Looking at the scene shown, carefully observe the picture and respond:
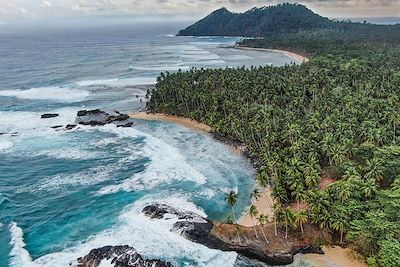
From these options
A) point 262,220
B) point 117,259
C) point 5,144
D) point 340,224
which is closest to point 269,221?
point 262,220

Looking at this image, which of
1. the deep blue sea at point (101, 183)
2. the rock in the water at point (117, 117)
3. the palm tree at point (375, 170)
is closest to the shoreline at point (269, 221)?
the deep blue sea at point (101, 183)

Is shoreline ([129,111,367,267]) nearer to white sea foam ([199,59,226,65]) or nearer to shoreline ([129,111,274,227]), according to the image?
shoreline ([129,111,274,227])

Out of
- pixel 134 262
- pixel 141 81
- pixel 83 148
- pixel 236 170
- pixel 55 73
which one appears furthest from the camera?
pixel 55 73

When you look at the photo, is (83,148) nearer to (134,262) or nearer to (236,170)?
(236,170)

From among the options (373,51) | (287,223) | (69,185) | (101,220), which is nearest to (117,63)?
(373,51)

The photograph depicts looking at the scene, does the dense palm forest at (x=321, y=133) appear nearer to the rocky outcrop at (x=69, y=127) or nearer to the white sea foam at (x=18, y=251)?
the rocky outcrop at (x=69, y=127)

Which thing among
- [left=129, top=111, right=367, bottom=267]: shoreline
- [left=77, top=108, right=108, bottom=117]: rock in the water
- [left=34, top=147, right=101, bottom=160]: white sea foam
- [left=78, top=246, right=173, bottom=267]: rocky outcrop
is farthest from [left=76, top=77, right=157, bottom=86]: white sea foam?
[left=78, top=246, right=173, bottom=267]: rocky outcrop
